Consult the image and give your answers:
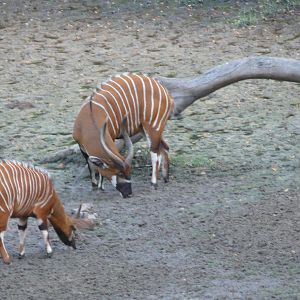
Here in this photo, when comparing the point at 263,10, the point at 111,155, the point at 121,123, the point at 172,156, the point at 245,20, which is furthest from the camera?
the point at 263,10

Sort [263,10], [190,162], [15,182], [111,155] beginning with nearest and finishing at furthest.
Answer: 1. [15,182]
2. [111,155]
3. [190,162]
4. [263,10]

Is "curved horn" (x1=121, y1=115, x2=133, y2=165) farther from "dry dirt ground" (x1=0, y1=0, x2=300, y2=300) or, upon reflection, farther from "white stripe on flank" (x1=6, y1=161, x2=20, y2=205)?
"white stripe on flank" (x1=6, y1=161, x2=20, y2=205)

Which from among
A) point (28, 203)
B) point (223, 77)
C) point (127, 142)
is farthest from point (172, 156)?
point (28, 203)

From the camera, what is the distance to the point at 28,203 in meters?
7.11

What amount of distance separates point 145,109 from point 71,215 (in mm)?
1227

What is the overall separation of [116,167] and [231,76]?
56.5 inches

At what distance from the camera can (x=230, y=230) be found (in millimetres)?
7664

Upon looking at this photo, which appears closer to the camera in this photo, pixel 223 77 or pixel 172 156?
pixel 223 77

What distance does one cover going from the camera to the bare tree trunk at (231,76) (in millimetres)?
9125

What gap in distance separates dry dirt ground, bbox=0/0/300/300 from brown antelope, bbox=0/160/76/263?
5.9 inches

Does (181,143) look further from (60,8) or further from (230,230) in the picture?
(60,8)

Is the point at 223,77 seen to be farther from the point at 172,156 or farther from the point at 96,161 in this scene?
the point at 96,161

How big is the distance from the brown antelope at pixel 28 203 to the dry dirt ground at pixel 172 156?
150 mm

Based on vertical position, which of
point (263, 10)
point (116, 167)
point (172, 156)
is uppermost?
point (116, 167)
